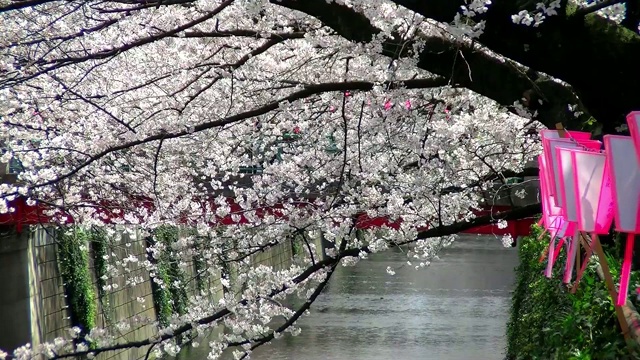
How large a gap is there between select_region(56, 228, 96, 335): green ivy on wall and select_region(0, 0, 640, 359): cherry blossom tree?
492cm

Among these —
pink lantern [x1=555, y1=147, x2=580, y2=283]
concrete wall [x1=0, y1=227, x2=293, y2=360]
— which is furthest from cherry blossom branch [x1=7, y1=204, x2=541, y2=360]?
concrete wall [x1=0, y1=227, x2=293, y2=360]

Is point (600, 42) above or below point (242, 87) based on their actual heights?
below

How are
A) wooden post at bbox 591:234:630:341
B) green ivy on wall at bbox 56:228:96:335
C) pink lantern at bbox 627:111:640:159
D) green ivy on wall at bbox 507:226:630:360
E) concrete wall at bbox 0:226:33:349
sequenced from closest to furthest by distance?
pink lantern at bbox 627:111:640:159 → wooden post at bbox 591:234:630:341 → green ivy on wall at bbox 507:226:630:360 → concrete wall at bbox 0:226:33:349 → green ivy on wall at bbox 56:228:96:335

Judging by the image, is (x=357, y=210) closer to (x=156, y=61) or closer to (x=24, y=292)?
(x=156, y=61)

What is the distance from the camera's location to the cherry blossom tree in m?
3.27

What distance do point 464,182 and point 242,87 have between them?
6.48 feet

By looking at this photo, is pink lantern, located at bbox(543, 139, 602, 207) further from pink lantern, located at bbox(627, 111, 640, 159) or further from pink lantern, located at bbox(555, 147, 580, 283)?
pink lantern, located at bbox(627, 111, 640, 159)

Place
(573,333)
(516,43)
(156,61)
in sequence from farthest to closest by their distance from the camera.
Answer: (156,61)
(573,333)
(516,43)

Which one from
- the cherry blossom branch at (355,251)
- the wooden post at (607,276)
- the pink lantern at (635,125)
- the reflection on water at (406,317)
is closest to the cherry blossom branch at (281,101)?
the cherry blossom branch at (355,251)

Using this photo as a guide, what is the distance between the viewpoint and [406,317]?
63.6ft

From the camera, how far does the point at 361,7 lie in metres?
3.86

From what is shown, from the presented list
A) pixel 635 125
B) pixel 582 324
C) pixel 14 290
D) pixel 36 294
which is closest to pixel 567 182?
pixel 635 125

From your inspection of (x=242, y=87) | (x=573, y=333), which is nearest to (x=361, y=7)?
(x=573, y=333)

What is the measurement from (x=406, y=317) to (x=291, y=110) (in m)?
14.0
